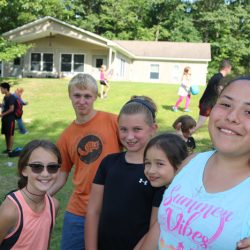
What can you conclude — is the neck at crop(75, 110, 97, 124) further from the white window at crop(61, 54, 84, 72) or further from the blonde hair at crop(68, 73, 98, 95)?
the white window at crop(61, 54, 84, 72)

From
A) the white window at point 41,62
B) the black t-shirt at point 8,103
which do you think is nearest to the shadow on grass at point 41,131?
the black t-shirt at point 8,103

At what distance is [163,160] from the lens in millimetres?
2234

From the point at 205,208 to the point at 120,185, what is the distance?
89cm

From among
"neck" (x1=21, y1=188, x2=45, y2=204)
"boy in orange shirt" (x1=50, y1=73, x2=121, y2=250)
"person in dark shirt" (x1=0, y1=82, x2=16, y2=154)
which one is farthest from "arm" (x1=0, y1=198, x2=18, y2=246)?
"person in dark shirt" (x1=0, y1=82, x2=16, y2=154)

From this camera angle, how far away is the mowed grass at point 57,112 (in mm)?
7106

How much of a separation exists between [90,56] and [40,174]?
1095 inches

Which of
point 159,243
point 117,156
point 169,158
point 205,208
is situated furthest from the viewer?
point 117,156

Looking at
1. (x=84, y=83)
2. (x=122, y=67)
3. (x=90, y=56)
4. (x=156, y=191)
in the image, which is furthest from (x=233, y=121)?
(x=122, y=67)

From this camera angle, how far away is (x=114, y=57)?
28625 millimetres

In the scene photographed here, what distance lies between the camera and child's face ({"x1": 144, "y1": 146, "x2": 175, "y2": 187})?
2.22 meters

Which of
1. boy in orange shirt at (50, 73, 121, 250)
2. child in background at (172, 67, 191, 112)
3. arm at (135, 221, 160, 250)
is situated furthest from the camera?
child in background at (172, 67, 191, 112)

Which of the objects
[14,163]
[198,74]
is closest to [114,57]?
[198,74]

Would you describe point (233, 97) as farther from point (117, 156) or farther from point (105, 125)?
point (105, 125)

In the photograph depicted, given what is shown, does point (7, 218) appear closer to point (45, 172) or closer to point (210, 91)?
point (45, 172)
